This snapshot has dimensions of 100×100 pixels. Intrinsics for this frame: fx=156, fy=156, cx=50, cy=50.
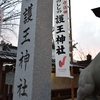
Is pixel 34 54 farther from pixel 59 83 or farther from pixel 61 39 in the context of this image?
pixel 59 83

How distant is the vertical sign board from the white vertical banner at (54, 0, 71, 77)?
5.19ft

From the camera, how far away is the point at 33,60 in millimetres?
3326

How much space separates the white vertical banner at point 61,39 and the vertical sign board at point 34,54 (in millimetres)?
1583

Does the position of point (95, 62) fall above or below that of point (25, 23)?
below

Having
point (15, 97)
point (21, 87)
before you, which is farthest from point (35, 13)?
point (15, 97)

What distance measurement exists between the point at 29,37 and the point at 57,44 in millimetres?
2172

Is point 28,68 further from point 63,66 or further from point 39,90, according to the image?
point 63,66

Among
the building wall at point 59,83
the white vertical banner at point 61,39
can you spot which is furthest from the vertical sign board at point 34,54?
the building wall at point 59,83

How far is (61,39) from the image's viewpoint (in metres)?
5.50

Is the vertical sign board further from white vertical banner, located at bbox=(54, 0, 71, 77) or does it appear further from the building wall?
the building wall

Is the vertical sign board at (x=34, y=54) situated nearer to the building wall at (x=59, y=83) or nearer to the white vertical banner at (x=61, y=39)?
the white vertical banner at (x=61, y=39)

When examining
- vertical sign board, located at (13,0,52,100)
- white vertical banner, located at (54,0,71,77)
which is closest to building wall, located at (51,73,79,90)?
white vertical banner, located at (54,0,71,77)

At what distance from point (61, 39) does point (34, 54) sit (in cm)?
231

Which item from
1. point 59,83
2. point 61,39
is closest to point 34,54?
point 61,39
